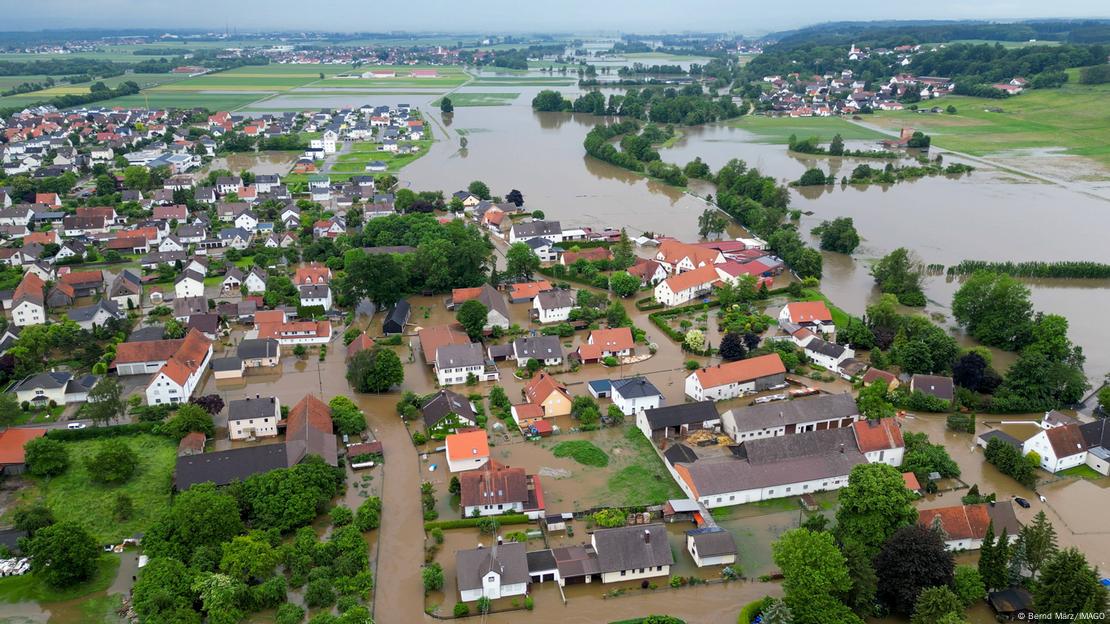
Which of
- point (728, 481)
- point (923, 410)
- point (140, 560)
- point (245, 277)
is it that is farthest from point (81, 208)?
point (923, 410)

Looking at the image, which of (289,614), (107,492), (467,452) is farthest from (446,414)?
(107,492)

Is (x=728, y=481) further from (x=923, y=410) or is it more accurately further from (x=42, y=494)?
(x=42, y=494)

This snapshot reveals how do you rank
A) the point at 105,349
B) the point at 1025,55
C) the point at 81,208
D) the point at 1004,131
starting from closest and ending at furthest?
1. the point at 105,349
2. the point at 81,208
3. the point at 1004,131
4. the point at 1025,55

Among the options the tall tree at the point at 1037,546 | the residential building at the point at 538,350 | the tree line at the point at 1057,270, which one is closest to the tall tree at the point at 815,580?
the tall tree at the point at 1037,546

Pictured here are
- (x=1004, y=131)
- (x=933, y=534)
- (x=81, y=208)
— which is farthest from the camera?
(x=1004, y=131)

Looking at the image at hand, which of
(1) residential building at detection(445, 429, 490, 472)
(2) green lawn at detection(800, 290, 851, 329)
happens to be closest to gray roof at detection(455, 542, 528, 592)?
(1) residential building at detection(445, 429, 490, 472)

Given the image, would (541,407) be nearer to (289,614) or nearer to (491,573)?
(491,573)
